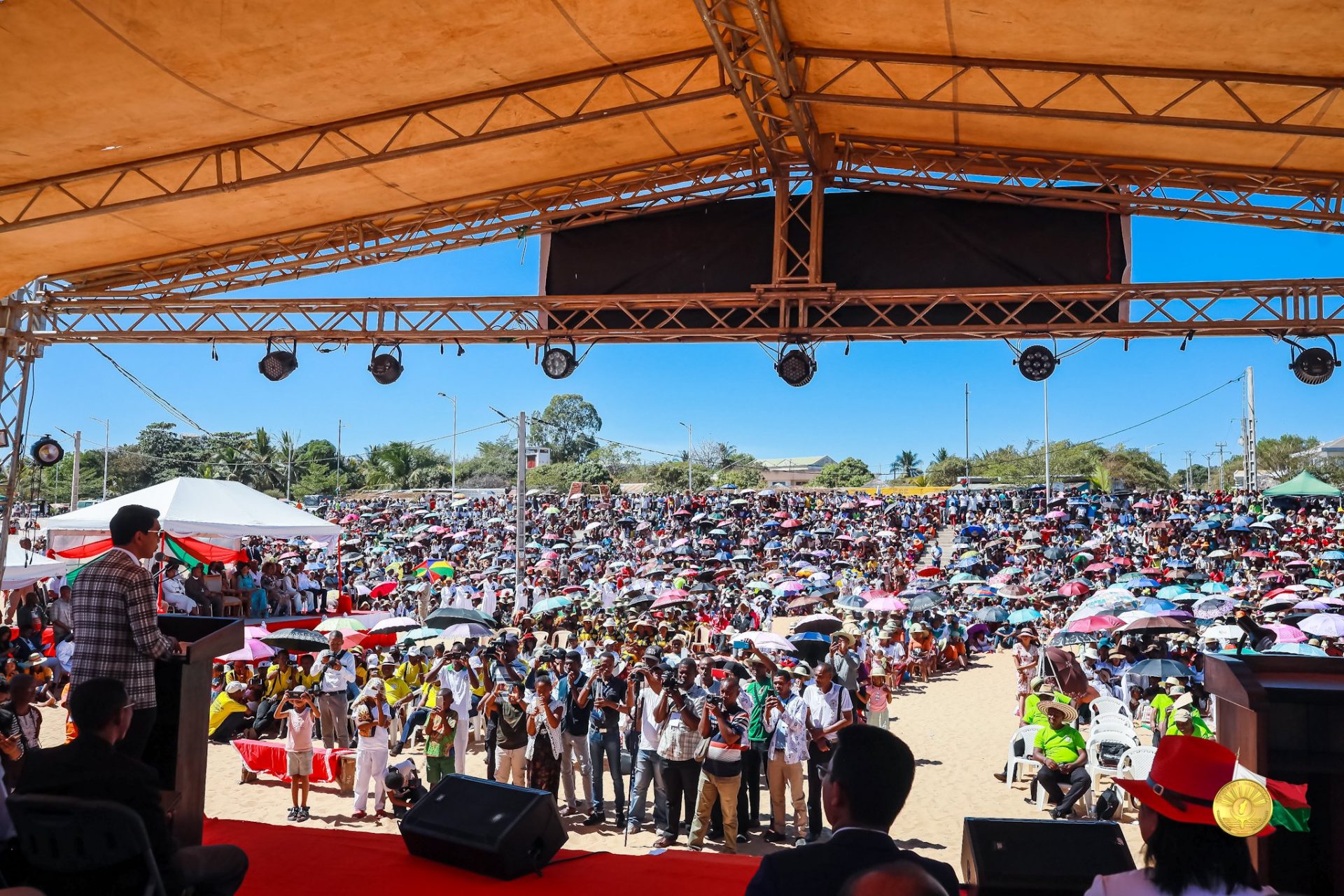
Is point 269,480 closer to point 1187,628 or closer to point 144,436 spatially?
point 144,436

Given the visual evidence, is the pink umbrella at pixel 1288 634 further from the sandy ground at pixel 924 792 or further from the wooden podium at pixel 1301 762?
the wooden podium at pixel 1301 762

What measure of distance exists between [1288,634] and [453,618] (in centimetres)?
1035

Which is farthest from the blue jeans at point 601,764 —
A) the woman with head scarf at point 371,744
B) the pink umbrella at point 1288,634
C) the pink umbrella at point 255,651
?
the pink umbrella at point 1288,634

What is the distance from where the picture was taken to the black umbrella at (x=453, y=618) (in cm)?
1259

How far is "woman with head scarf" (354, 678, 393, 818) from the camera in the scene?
7.76 meters

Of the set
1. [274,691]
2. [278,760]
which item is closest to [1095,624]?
[278,760]

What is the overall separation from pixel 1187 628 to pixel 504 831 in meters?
11.3

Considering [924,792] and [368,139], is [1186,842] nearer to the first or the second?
[368,139]

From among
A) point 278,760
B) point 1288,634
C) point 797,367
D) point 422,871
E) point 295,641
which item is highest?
point 797,367

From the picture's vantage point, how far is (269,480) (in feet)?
197

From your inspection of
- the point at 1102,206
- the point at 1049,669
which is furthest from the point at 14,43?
the point at 1049,669

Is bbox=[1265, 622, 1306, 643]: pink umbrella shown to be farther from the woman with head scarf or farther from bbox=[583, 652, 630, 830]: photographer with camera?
the woman with head scarf

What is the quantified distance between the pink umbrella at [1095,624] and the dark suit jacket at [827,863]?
471 inches

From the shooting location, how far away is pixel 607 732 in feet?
25.6
